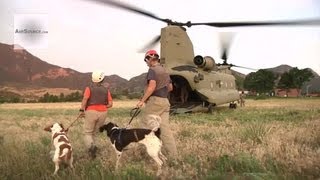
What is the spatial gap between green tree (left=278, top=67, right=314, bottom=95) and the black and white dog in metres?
66.5

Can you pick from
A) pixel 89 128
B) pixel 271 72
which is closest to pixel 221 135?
pixel 89 128

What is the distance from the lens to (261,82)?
285 feet

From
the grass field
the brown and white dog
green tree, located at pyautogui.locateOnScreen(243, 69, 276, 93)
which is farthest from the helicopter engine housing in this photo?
green tree, located at pyautogui.locateOnScreen(243, 69, 276, 93)

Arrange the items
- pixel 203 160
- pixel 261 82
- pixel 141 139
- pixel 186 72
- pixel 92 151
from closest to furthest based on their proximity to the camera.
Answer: pixel 203 160 → pixel 141 139 → pixel 92 151 → pixel 186 72 → pixel 261 82

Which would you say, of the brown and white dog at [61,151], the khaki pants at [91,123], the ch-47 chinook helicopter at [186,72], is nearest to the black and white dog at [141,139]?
the brown and white dog at [61,151]

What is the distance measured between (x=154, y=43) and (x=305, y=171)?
16586 mm

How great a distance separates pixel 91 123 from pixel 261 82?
3174 inches

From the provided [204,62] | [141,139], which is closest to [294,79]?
[204,62]

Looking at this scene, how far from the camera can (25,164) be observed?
7582 millimetres

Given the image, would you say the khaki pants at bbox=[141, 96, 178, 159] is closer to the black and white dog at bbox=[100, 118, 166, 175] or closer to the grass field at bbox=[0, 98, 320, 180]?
the grass field at bbox=[0, 98, 320, 180]

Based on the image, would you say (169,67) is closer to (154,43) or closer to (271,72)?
(154,43)

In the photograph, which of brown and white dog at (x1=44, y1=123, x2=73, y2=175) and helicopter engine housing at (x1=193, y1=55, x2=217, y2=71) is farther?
helicopter engine housing at (x1=193, y1=55, x2=217, y2=71)

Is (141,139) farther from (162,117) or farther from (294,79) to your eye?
(294,79)

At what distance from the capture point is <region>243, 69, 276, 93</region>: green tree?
84.2m
